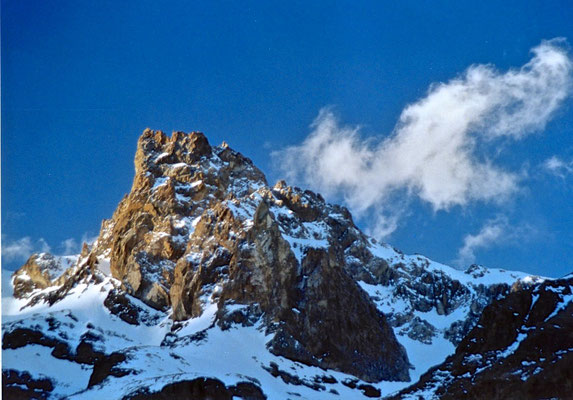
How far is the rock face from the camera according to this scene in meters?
88.6

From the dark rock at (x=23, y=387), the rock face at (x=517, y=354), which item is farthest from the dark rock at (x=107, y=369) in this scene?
the rock face at (x=517, y=354)

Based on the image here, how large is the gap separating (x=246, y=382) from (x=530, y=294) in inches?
3464

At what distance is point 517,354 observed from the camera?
99.6 metres

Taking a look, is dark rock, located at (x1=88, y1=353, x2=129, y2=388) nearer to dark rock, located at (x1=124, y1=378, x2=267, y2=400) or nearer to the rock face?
dark rock, located at (x1=124, y1=378, x2=267, y2=400)

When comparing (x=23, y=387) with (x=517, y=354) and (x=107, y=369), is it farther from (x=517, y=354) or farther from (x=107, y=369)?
(x=517, y=354)

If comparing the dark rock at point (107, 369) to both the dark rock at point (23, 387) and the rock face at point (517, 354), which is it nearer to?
the dark rock at point (23, 387)

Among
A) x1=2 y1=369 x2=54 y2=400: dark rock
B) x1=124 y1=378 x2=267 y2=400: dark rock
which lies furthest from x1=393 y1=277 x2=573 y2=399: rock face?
x1=2 y1=369 x2=54 y2=400: dark rock

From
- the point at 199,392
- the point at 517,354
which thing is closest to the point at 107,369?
the point at 199,392

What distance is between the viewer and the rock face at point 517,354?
88625 millimetres

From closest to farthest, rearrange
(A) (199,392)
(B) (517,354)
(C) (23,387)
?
(B) (517,354) → (A) (199,392) → (C) (23,387)

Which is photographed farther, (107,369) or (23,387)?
(23,387)

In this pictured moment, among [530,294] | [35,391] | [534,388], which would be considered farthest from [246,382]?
[534,388]

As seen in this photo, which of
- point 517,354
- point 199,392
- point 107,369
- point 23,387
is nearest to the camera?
point 517,354

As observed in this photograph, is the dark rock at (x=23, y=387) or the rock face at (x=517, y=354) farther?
the dark rock at (x=23, y=387)
